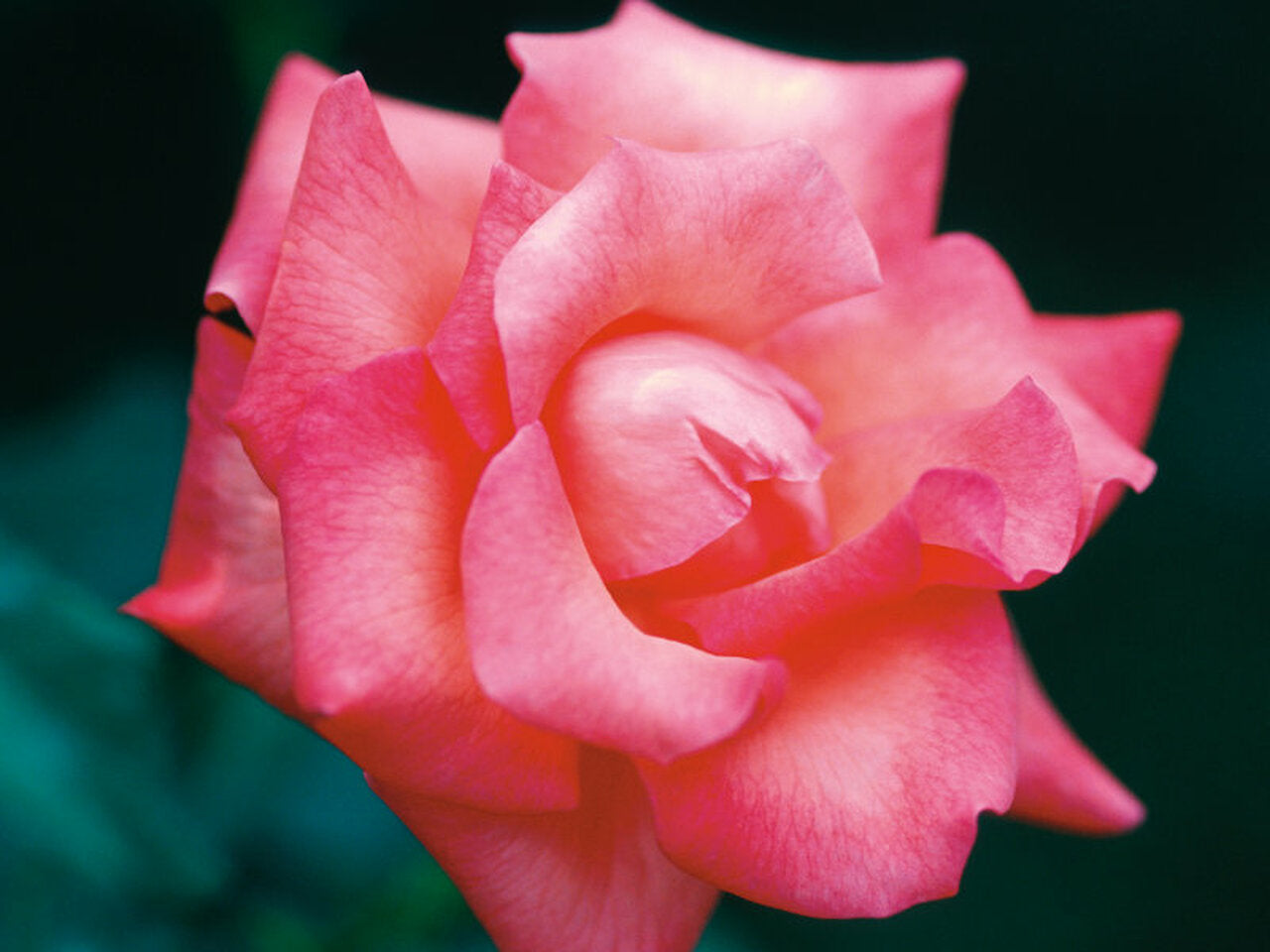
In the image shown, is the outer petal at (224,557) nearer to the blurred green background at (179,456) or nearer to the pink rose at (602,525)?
the pink rose at (602,525)

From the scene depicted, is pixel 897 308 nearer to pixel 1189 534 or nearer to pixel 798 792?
pixel 798 792

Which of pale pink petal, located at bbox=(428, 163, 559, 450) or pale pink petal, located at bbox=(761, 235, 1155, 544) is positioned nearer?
pale pink petal, located at bbox=(428, 163, 559, 450)


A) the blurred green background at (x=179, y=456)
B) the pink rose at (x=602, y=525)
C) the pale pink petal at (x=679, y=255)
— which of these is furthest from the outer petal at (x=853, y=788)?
the blurred green background at (x=179, y=456)

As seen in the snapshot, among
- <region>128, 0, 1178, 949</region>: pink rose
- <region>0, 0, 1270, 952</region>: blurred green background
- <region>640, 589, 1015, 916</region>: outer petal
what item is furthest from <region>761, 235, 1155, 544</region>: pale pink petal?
<region>0, 0, 1270, 952</region>: blurred green background

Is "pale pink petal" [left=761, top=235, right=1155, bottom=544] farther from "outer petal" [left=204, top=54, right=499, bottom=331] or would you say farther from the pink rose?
"outer petal" [left=204, top=54, right=499, bottom=331]

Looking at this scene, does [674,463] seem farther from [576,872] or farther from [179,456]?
[179,456]

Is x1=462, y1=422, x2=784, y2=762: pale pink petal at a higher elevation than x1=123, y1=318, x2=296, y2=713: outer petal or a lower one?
higher
